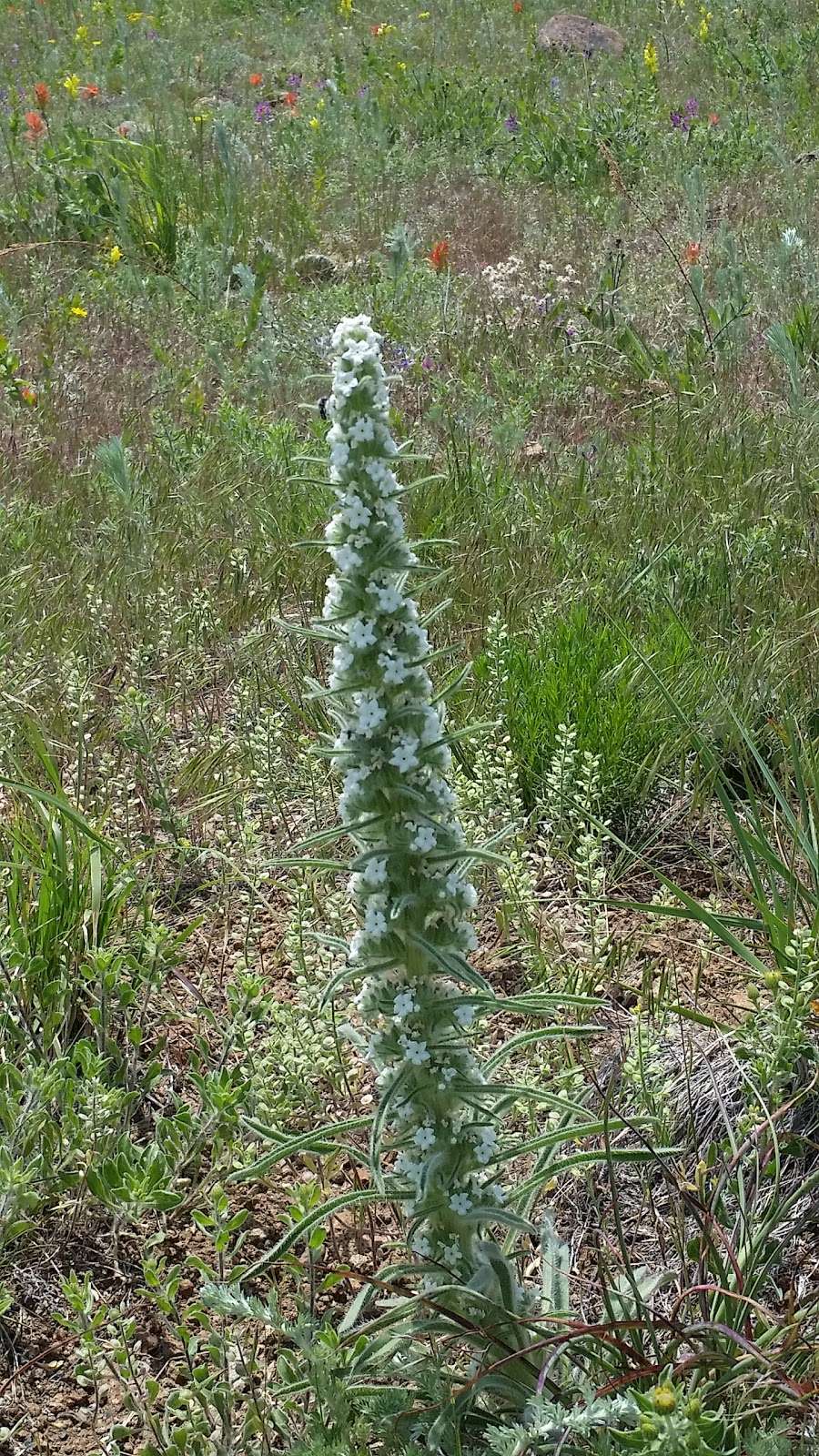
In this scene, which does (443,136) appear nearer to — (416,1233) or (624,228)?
(624,228)

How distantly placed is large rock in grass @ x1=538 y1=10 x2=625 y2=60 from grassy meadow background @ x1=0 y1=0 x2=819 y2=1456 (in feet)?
11.6

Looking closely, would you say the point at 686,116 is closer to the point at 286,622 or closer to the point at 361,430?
the point at 286,622

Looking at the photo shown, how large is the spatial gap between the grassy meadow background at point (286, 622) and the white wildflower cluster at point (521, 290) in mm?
32

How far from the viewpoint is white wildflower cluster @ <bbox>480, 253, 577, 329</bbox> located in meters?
6.38

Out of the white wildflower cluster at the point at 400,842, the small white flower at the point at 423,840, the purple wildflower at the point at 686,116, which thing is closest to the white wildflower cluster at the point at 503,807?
the white wildflower cluster at the point at 400,842

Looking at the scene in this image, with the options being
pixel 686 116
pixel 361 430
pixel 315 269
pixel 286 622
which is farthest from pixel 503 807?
pixel 686 116

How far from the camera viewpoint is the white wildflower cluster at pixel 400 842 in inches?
62.1

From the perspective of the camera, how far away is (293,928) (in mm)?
2432

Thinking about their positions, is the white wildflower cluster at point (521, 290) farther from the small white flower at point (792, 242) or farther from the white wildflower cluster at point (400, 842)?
the white wildflower cluster at point (400, 842)

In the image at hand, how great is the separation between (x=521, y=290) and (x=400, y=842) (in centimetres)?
562

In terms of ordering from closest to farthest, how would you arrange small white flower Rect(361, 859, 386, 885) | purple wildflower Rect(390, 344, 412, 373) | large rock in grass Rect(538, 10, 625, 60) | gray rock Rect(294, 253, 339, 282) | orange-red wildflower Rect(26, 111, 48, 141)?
small white flower Rect(361, 859, 386, 885) → purple wildflower Rect(390, 344, 412, 373) → gray rock Rect(294, 253, 339, 282) → orange-red wildflower Rect(26, 111, 48, 141) → large rock in grass Rect(538, 10, 625, 60)

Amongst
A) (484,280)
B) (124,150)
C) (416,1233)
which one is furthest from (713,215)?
(416,1233)

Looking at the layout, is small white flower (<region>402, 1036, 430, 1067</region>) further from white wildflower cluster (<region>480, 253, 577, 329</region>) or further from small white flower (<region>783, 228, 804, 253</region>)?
white wildflower cluster (<region>480, 253, 577, 329</region>)

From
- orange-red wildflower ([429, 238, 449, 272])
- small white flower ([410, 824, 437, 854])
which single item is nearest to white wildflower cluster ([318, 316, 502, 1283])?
small white flower ([410, 824, 437, 854])
